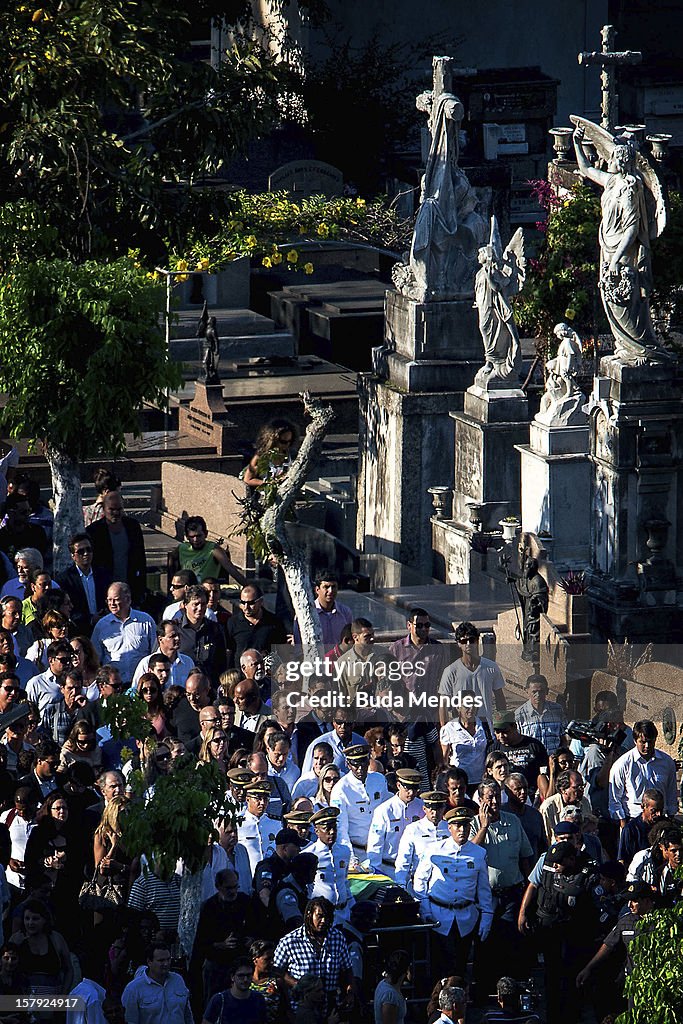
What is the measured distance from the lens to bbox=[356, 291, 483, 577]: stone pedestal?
3238cm

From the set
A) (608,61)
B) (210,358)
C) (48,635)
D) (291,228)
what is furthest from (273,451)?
(291,228)

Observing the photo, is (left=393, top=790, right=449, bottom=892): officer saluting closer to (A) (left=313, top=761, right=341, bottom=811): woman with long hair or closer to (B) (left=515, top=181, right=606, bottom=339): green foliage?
(A) (left=313, top=761, right=341, bottom=811): woman with long hair

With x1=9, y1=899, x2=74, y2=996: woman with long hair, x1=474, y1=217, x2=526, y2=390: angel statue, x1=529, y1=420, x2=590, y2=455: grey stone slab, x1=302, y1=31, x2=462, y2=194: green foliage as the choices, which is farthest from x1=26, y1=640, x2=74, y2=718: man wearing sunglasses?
x1=302, y1=31, x2=462, y2=194: green foliage

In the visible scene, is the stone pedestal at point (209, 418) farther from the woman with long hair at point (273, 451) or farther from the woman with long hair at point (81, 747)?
the woman with long hair at point (81, 747)

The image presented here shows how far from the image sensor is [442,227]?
109ft

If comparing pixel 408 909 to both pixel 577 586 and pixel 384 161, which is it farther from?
pixel 384 161

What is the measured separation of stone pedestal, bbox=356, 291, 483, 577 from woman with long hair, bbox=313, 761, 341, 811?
40.7 feet

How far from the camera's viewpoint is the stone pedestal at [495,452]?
31016mm

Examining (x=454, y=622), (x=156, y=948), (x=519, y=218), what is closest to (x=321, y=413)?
(x=454, y=622)

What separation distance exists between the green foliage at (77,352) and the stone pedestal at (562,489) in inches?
180

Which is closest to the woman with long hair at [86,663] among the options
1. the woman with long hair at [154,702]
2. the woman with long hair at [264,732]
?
Answer: the woman with long hair at [154,702]

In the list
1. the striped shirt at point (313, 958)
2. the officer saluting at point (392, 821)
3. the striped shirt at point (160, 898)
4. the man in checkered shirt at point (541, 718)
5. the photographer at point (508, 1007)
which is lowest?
the photographer at point (508, 1007)

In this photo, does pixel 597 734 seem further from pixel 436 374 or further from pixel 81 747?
pixel 436 374

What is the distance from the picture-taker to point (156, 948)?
56.9ft
